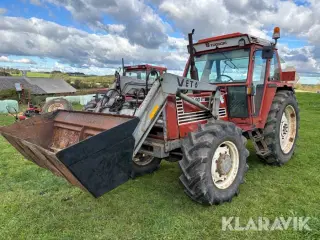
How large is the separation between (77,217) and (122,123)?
142 cm

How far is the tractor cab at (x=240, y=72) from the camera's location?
15.9ft

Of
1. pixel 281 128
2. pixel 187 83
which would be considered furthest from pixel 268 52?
pixel 281 128

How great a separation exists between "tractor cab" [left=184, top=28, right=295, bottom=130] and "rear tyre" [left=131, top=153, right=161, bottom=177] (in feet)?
5.11

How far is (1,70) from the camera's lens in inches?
1759

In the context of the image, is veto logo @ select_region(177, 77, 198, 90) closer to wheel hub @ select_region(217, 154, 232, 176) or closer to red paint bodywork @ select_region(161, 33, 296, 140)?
red paint bodywork @ select_region(161, 33, 296, 140)

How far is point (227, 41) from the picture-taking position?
4.93 meters

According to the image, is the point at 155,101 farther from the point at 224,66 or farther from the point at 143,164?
the point at 224,66

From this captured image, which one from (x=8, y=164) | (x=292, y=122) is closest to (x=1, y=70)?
(x=8, y=164)

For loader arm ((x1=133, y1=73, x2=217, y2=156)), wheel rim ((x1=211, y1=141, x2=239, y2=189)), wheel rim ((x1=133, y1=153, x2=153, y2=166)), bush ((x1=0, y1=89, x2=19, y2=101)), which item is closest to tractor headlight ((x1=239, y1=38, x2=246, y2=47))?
loader arm ((x1=133, y1=73, x2=217, y2=156))

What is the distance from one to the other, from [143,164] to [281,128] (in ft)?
9.60

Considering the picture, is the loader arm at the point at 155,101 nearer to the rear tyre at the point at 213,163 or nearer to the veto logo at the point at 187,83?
the veto logo at the point at 187,83

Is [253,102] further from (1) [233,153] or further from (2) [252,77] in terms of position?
(1) [233,153]

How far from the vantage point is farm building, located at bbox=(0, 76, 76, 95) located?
28.0 metres

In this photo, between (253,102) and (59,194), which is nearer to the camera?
(59,194)
